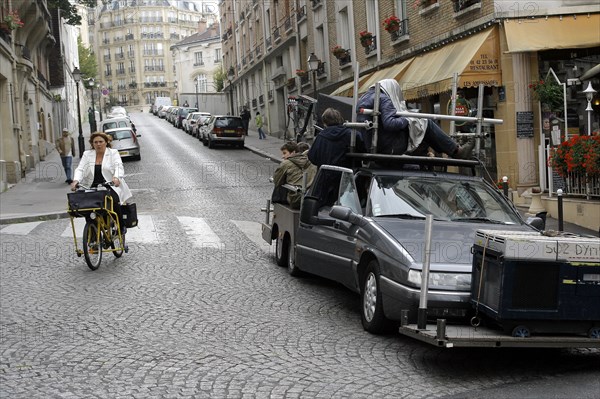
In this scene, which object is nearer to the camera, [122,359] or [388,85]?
[122,359]

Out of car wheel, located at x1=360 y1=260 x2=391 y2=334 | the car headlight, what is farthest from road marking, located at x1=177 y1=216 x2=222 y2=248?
the car headlight

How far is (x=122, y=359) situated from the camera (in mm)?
6242

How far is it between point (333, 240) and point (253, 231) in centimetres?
606

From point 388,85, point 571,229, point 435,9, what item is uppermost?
point 435,9

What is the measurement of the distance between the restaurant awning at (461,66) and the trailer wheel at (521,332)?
12061 millimetres

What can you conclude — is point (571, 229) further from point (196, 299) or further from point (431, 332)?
point (431, 332)

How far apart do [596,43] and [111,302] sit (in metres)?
11.9

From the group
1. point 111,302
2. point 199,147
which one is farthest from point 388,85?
point 199,147

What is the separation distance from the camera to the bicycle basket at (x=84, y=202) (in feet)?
32.8

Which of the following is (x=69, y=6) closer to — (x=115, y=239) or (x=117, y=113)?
(x=115, y=239)

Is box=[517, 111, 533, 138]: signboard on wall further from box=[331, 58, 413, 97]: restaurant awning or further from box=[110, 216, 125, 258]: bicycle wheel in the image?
box=[110, 216, 125, 258]: bicycle wheel

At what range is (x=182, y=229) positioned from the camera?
14.2 meters

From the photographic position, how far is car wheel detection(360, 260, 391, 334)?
6641 mm

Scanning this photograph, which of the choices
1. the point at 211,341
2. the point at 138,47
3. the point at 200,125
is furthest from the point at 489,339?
the point at 138,47
